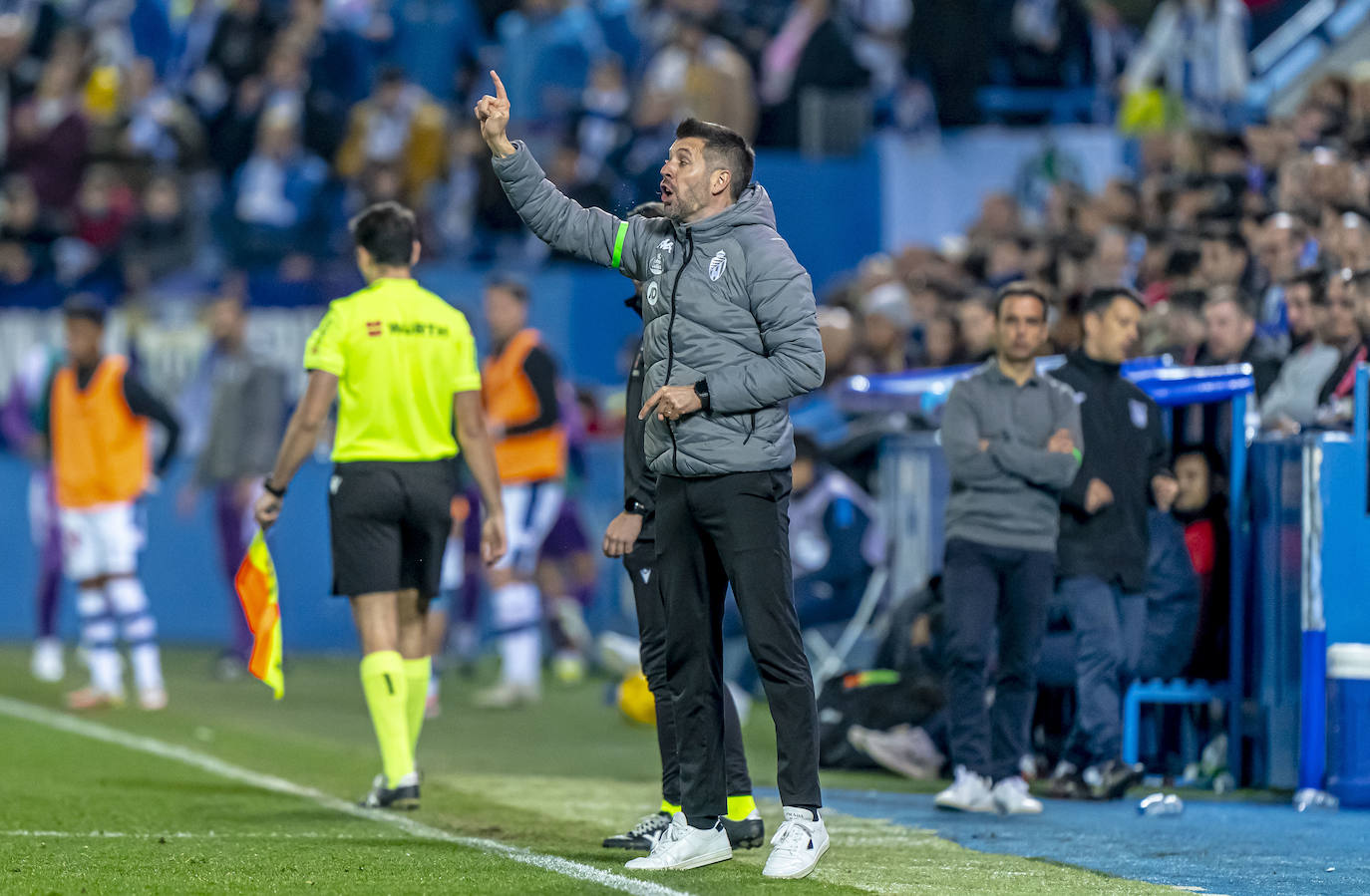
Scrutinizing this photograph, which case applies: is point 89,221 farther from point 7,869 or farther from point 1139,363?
point 7,869

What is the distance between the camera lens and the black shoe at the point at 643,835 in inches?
262

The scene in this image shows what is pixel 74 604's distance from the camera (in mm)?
16359

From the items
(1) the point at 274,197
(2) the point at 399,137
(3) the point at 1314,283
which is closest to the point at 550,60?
(2) the point at 399,137

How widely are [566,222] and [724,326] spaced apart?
585 mm

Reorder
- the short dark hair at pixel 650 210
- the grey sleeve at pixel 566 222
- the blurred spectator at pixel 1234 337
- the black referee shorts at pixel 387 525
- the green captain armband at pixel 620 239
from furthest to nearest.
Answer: the blurred spectator at pixel 1234 337 → the black referee shorts at pixel 387 525 → the short dark hair at pixel 650 210 → the green captain armband at pixel 620 239 → the grey sleeve at pixel 566 222

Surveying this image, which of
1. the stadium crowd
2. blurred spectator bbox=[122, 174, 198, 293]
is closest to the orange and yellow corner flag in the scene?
the stadium crowd

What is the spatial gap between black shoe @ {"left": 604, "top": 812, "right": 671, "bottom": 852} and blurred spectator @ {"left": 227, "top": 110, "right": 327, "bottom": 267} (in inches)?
468

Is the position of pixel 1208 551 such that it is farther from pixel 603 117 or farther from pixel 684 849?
pixel 603 117

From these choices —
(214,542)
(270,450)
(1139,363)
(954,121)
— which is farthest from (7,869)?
(954,121)

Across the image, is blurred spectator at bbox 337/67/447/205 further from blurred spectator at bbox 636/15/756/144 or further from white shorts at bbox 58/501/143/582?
white shorts at bbox 58/501/143/582

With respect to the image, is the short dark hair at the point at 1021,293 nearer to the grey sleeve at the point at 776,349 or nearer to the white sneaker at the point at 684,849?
the grey sleeve at the point at 776,349

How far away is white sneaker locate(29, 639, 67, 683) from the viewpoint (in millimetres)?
13570

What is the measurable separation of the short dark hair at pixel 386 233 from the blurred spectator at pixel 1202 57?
9249 millimetres

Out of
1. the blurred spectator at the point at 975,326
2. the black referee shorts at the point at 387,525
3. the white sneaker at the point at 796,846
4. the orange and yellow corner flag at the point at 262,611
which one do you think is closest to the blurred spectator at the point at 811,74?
the blurred spectator at the point at 975,326
